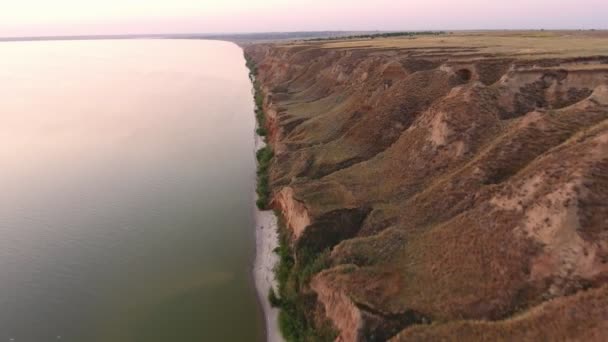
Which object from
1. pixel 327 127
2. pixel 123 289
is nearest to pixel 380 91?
pixel 327 127

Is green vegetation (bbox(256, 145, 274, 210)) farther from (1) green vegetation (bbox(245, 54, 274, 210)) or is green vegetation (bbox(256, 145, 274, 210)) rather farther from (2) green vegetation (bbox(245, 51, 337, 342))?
(2) green vegetation (bbox(245, 51, 337, 342))

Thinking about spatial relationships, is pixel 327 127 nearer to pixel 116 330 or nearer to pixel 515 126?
pixel 515 126

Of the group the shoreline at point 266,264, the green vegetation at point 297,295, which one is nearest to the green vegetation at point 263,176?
the shoreline at point 266,264

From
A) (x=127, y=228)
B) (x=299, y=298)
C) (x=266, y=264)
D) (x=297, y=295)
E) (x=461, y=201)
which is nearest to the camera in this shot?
(x=299, y=298)

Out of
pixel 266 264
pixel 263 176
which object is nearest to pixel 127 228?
pixel 266 264

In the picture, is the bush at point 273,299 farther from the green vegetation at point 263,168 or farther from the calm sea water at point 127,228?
the green vegetation at point 263,168

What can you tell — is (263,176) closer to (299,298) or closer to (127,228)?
(127,228)

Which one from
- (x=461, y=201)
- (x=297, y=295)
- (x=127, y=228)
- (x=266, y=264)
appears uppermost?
(x=127, y=228)
